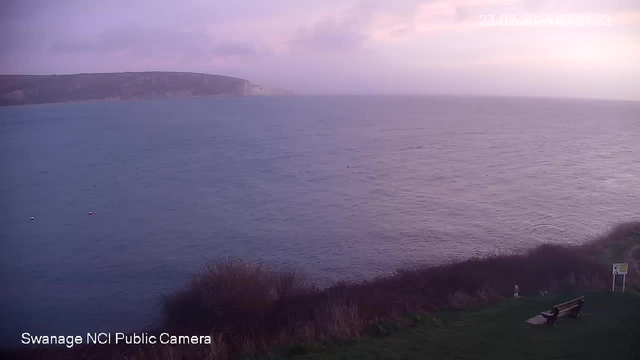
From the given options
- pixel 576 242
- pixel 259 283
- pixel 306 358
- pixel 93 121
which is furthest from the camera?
pixel 93 121

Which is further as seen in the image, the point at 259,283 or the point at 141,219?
the point at 141,219

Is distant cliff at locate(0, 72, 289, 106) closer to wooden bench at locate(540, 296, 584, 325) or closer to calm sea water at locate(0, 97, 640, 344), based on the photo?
calm sea water at locate(0, 97, 640, 344)

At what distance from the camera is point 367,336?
8.94 metres

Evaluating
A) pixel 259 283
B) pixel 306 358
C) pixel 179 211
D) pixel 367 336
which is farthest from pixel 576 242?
pixel 179 211

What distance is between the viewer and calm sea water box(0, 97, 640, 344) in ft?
72.3

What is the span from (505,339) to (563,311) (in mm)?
2056

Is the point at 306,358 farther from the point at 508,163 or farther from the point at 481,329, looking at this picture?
the point at 508,163

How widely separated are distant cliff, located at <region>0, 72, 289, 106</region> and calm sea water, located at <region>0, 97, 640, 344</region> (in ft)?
25.5

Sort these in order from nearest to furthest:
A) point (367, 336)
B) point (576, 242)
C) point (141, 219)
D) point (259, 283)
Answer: point (367, 336) < point (259, 283) < point (576, 242) < point (141, 219)

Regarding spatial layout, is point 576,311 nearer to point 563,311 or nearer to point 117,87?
point 563,311

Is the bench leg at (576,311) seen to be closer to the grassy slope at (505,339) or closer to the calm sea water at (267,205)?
the grassy slope at (505,339)

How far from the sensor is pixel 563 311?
9648 mm

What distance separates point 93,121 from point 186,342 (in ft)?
314

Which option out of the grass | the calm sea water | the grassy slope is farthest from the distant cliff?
the grassy slope
